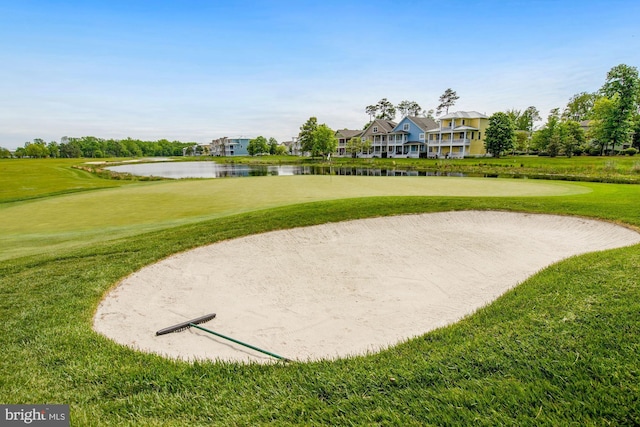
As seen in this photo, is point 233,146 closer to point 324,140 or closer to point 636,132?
point 324,140

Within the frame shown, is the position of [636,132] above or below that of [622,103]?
below

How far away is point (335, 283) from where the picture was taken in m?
5.95

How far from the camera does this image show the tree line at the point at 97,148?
4319 inches

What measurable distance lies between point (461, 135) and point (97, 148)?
13150 centimetres

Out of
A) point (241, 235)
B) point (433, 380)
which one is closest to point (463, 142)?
point (241, 235)

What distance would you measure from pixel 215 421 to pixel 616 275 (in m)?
5.07

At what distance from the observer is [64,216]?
470 inches

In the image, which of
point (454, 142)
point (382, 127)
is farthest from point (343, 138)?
point (454, 142)

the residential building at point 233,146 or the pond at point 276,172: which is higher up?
the residential building at point 233,146

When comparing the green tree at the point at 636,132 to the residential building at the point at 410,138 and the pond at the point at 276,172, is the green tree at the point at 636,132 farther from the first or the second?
the pond at the point at 276,172

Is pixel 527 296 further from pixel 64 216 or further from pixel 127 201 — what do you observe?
pixel 127 201

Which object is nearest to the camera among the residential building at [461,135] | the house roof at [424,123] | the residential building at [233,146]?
the residential building at [461,135]

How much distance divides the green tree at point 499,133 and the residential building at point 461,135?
143 inches

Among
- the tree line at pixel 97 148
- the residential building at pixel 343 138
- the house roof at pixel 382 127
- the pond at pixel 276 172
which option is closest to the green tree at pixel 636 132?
the pond at pixel 276 172
